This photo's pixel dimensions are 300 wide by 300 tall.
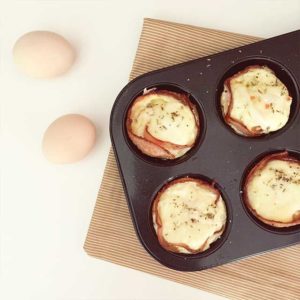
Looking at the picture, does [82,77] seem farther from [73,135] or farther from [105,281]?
[105,281]

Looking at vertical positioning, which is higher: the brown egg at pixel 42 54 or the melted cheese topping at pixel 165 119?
the brown egg at pixel 42 54

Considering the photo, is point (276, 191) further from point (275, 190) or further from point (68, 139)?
point (68, 139)

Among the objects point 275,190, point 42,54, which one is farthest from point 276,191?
point 42,54

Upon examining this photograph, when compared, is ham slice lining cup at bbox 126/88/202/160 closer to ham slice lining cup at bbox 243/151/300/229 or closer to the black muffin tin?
the black muffin tin

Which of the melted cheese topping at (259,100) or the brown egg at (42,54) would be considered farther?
the brown egg at (42,54)

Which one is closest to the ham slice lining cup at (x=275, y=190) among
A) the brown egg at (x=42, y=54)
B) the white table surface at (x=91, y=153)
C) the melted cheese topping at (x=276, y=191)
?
the melted cheese topping at (x=276, y=191)

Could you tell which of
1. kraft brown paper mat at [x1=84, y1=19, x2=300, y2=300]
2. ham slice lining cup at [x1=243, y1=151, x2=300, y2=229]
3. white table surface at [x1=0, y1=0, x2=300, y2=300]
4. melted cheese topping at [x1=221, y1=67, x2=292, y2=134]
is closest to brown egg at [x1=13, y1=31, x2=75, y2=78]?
white table surface at [x1=0, y1=0, x2=300, y2=300]

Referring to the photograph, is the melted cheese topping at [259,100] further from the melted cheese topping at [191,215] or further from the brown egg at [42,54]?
Answer: the brown egg at [42,54]
